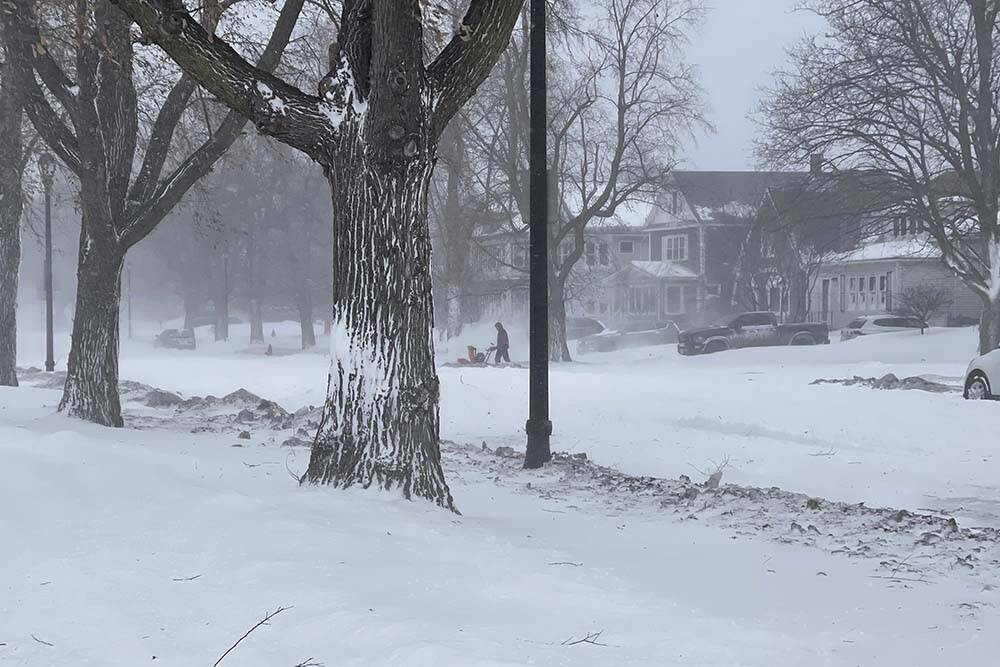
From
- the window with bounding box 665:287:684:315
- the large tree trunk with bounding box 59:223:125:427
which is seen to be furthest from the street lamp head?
the window with bounding box 665:287:684:315

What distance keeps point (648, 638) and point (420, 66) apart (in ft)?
14.4

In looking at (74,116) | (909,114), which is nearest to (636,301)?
(909,114)

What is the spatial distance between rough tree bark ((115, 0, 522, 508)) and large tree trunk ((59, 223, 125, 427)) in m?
6.60

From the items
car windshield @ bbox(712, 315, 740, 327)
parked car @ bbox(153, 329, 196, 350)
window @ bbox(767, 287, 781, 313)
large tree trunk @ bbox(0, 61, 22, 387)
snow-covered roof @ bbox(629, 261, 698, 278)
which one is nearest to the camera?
large tree trunk @ bbox(0, 61, 22, 387)

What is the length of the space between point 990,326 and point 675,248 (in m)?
37.5

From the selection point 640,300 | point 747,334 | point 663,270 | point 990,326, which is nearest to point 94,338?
point 990,326

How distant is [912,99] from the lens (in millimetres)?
26688

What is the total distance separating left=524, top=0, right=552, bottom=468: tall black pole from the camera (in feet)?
36.3

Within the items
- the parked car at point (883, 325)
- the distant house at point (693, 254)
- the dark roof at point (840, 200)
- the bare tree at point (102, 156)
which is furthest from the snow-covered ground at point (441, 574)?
the distant house at point (693, 254)

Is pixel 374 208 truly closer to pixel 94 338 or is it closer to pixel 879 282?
pixel 94 338

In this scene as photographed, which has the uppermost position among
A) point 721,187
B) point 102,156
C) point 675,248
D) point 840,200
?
point 721,187

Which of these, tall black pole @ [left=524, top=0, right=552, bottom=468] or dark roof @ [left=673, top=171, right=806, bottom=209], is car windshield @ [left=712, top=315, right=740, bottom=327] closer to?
dark roof @ [left=673, top=171, right=806, bottom=209]

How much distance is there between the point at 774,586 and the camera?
5.90 metres

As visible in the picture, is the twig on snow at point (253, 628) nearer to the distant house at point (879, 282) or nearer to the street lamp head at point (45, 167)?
the street lamp head at point (45, 167)
